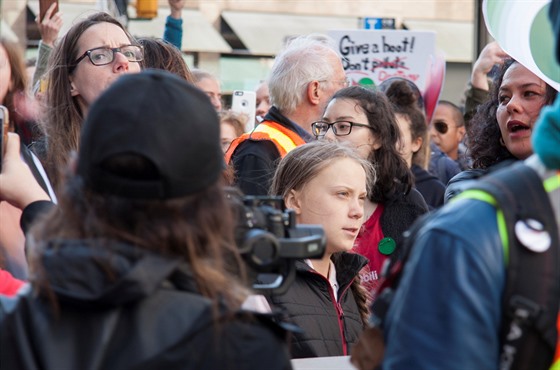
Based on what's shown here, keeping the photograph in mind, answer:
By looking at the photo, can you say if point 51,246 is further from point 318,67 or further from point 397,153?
point 318,67

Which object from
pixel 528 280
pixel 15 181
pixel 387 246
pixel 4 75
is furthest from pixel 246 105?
pixel 528 280

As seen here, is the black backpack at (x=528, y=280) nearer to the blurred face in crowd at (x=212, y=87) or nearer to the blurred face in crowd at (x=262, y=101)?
the blurred face in crowd at (x=212, y=87)

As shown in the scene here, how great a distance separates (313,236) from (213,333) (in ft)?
1.29

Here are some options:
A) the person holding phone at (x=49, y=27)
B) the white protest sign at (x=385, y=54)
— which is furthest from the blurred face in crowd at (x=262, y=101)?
the person holding phone at (x=49, y=27)

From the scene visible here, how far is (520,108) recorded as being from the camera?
391 cm

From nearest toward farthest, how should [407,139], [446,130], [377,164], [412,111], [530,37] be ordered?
[530,37], [377,164], [407,139], [412,111], [446,130]

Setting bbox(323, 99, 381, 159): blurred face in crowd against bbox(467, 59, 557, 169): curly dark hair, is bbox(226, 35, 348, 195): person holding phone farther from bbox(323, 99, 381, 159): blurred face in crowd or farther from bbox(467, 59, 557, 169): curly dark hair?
bbox(467, 59, 557, 169): curly dark hair

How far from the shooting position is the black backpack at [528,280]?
1804mm

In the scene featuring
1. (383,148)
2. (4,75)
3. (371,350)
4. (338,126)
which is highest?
(4,75)

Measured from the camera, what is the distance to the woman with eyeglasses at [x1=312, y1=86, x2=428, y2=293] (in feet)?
15.6

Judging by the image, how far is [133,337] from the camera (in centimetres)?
192

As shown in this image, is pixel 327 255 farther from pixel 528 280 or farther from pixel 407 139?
pixel 407 139

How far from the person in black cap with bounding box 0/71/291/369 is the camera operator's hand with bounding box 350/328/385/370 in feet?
0.49

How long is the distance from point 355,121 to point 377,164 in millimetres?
256
